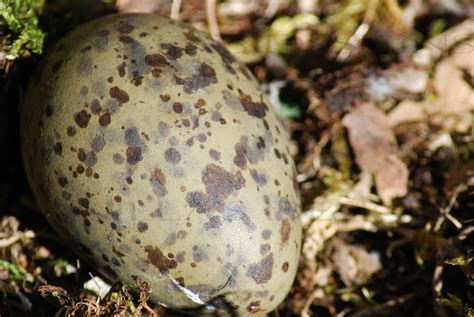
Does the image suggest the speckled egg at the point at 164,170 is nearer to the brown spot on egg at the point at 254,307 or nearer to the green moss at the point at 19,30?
the brown spot on egg at the point at 254,307

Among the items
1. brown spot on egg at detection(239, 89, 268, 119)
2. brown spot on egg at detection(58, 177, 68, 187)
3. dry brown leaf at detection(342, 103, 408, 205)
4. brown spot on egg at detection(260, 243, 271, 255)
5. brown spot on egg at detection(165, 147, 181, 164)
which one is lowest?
dry brown leaf at detection(342, 103, 408, 205)

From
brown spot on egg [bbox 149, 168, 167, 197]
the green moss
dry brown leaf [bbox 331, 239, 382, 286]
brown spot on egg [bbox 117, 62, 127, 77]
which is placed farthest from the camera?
dry brown leaf [bbox 331, 239, 382, 286]

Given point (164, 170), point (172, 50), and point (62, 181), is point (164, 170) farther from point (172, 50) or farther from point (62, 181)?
point (172, 50)

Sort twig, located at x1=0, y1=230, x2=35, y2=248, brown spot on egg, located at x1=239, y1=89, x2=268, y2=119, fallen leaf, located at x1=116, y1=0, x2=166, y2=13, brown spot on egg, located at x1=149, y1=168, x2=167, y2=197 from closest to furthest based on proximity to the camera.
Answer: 1. brown spot on egg, located at x1=149, y1=168, x2=167, y2=197
2. brown spot on egg, located at x1=239, y1=89, x2=268, y2=119
3. twig, located at x1=0, y1=230, x2=35, y2=248
4. fallen leaf, located at x1=116, y1=0, x2=166, y2=13

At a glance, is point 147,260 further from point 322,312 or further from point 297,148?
point 297,148

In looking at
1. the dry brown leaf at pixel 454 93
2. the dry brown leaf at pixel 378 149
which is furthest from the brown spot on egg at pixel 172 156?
the dry brown leaf at pixel 454 93

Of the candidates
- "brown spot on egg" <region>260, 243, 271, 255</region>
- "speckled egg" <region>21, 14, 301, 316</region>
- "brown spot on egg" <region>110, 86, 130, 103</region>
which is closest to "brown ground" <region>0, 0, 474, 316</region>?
"speckled egg" <region>21, 14, 301, 316</region>

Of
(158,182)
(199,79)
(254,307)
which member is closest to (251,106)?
(199,79)

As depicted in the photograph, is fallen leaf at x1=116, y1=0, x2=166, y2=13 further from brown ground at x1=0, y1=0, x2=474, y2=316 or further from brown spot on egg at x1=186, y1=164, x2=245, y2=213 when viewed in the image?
brown spot on egg at x1=186, y1=164, x2=245, y2=213
